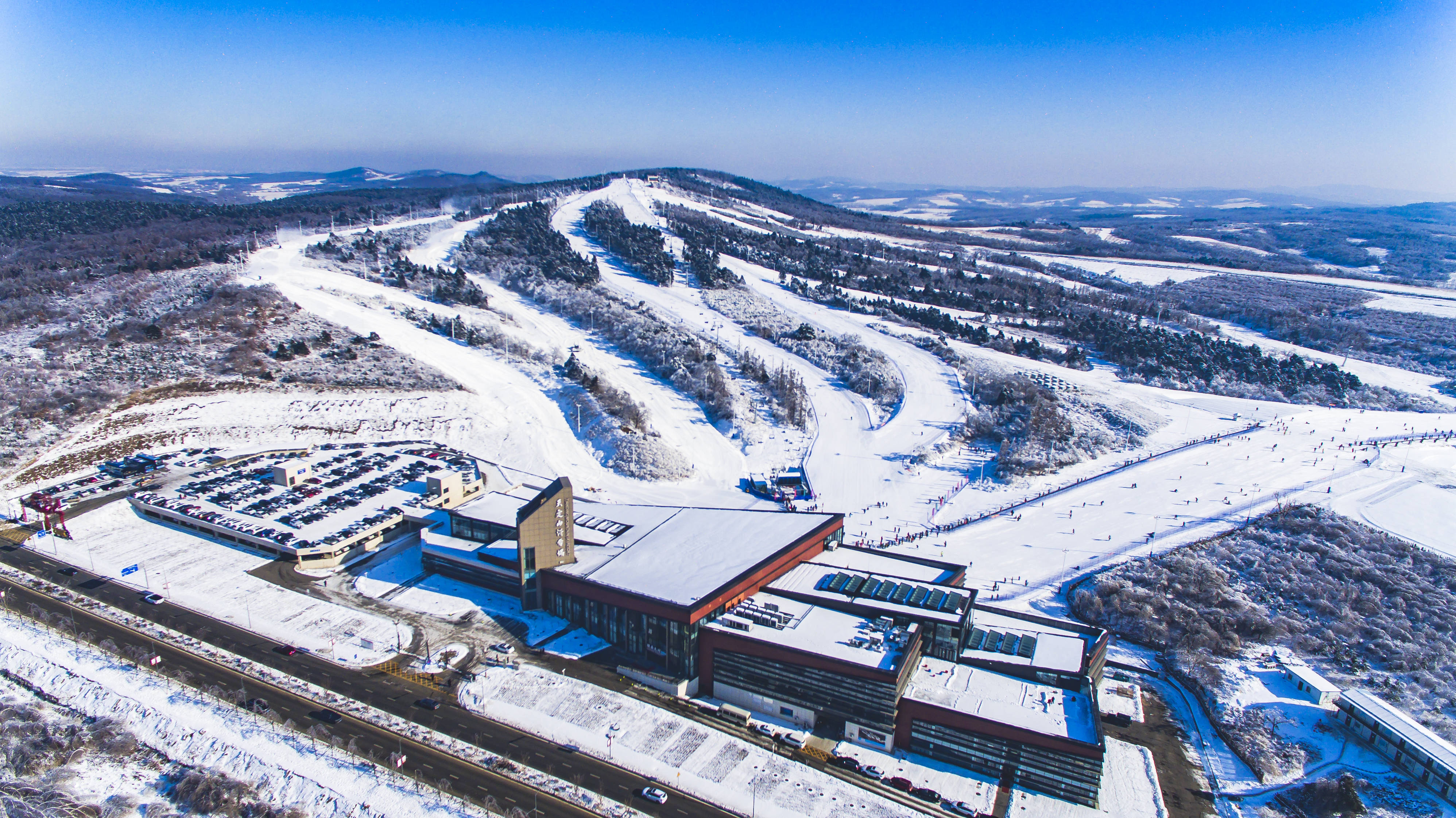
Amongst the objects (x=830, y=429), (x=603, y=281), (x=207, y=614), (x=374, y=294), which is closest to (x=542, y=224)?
(x=603, y=281)

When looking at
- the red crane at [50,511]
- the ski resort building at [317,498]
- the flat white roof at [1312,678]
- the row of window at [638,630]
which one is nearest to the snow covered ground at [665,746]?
the row of window at [638,630]

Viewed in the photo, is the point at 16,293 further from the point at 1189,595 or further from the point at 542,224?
the point at 1189,595

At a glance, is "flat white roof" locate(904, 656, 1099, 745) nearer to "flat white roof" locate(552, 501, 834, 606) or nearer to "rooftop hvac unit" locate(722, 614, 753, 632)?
"rooftop hvac unit" locate(722, 614, 753, 632)

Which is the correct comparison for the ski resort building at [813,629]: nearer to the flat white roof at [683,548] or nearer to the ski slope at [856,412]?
the flat white roof at [683,548]

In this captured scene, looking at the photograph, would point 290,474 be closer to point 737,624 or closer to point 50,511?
point 50,511

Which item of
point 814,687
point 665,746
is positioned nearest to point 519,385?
point 665,746

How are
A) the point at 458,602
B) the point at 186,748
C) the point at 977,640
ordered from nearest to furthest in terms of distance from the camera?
the point at 186,748 → the point at 977,640 → the point at 458,602
